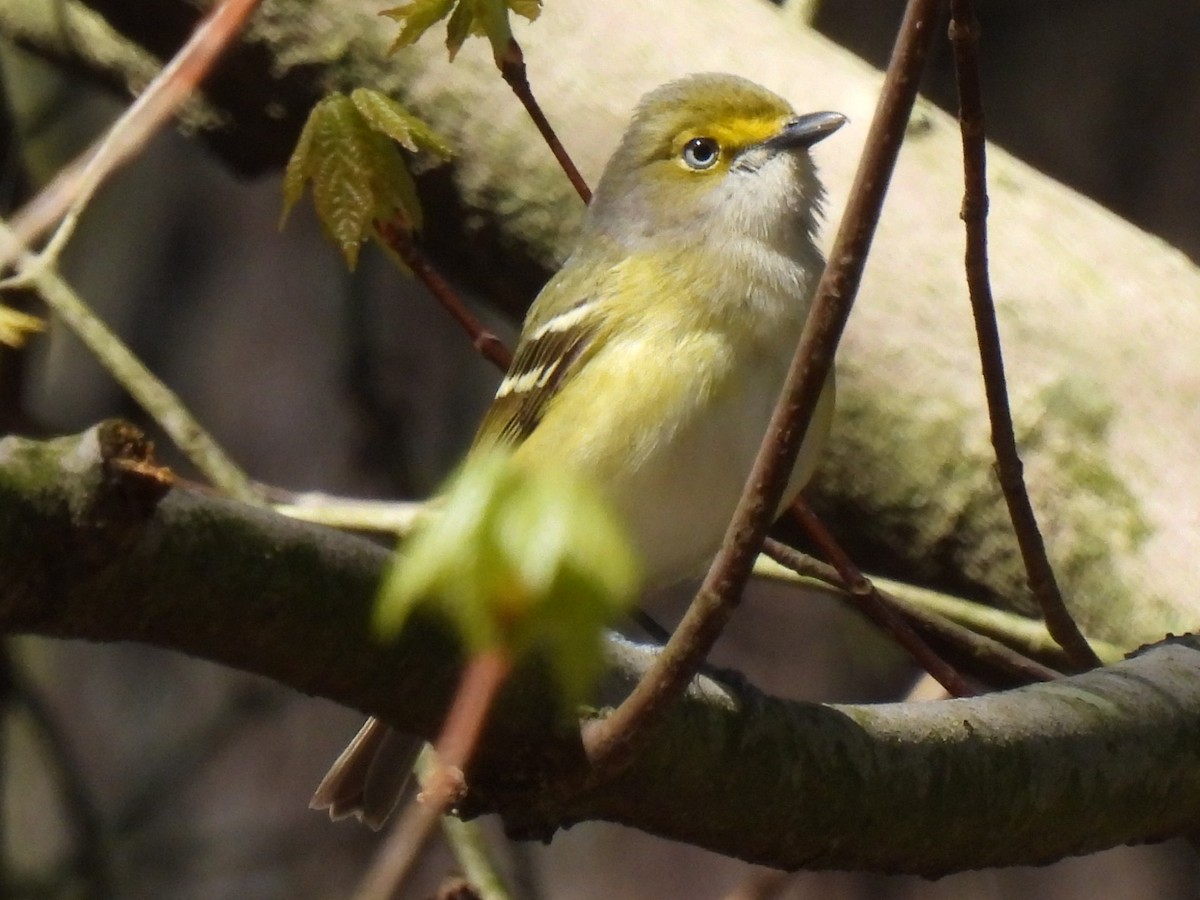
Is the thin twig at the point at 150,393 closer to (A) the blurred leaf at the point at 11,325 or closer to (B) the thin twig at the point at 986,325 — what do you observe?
(A) the blurred leaf at the point at 11,325

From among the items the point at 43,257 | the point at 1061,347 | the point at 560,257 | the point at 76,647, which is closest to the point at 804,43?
the point at 560,257

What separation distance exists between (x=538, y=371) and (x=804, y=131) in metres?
0.58

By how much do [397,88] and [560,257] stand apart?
47 centimetres

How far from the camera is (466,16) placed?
180 centimetres

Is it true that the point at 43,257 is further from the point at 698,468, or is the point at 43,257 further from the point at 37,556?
the point at 37,556

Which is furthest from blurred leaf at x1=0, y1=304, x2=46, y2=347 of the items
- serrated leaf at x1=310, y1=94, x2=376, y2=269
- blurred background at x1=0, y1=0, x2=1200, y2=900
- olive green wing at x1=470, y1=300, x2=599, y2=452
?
blurred background at x1=0, y1=0, x2=1200, y2=900

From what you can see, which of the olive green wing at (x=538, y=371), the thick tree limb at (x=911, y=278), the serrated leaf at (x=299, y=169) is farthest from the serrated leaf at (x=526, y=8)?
the thick tree limb at (x=911, y=278)

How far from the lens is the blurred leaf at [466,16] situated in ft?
5.77

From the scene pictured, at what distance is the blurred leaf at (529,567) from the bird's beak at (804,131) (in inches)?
65.8

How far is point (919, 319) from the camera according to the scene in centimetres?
293

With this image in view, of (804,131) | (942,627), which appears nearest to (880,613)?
(942,627)

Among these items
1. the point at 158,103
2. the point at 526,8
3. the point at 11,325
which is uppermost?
the point at 526,8

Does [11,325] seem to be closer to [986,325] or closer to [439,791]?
[439,791]

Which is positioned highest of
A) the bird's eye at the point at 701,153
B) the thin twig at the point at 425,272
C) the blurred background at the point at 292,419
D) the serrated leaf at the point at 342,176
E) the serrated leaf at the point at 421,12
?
the serrated leaf at the point at 421,12
